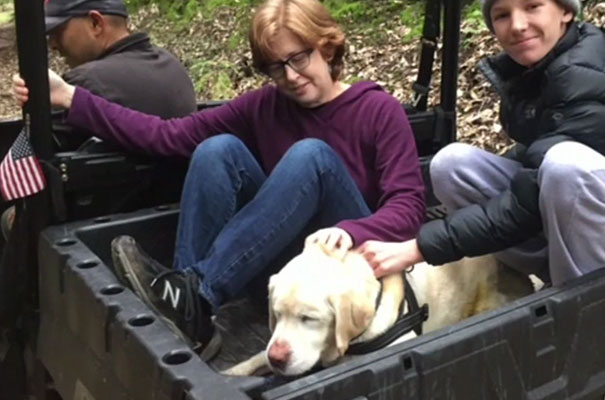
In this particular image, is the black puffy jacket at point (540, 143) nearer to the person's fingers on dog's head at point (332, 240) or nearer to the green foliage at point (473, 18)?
the person's fingers on dog's head at point (332, 240)

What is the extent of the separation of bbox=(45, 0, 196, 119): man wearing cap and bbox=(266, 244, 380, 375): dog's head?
87cm

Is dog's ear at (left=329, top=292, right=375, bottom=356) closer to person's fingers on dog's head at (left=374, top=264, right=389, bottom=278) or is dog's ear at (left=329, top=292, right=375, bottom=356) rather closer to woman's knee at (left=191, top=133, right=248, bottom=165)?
person's fingers on dog's head at (left=374, top=264, right=389, bottom=278)

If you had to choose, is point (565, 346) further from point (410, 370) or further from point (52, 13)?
point (52, 13)

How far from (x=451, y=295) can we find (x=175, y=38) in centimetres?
625

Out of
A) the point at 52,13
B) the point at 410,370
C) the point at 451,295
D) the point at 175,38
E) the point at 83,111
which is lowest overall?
the point at 175,38

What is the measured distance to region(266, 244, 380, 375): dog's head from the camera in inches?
66.2

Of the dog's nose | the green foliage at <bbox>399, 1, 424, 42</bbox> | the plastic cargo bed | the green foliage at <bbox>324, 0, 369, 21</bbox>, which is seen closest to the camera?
the plastic cargo bed

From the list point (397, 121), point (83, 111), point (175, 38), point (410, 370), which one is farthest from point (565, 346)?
point (175, 38)

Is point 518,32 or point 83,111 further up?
point 518,32

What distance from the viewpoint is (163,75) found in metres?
2.45

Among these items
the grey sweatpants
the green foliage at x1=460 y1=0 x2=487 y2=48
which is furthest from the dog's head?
the green foliage at x1=460 y1=0 x2=487 y2=48

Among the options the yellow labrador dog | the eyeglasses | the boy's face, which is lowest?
the yellow labrador dog

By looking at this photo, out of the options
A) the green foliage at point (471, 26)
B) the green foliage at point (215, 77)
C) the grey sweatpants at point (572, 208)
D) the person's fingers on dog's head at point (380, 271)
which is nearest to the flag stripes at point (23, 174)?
the person's fingers on dog's head at point (380, 271)

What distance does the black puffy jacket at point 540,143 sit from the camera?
72.2 inches
